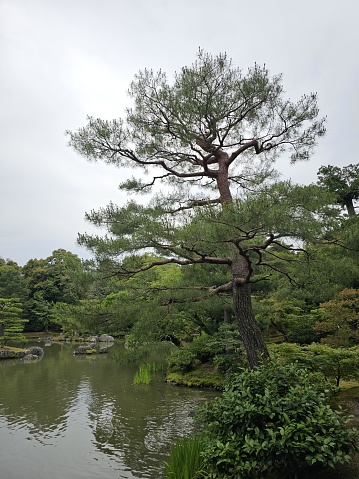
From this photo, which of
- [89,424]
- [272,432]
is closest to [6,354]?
[89,424]

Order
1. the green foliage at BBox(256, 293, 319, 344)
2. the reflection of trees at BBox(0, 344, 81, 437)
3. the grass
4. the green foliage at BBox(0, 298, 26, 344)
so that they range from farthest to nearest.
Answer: the green foliage at BBox(0, 298, 26, 344)
the green foliage at BBox(256, 293, 319, 344)
the grass
the reflection of trees at BBox(0, 344, 81, 437)

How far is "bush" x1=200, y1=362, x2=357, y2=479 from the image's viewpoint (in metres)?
2.61

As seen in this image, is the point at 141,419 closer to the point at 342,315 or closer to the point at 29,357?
the point at 342,315

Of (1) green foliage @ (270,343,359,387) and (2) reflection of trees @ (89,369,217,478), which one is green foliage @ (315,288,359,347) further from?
(2) reflection of trees @ (89,369,217,478)

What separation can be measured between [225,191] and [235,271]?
58.4 inches

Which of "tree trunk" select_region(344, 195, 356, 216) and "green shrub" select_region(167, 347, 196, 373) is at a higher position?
"tree trunk" select_region(344, 195, 356, 216)

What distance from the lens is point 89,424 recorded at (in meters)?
6.38

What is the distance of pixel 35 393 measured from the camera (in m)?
8.89

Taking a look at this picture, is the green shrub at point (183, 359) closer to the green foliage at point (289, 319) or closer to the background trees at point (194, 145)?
the green foliage at point (289, 319)

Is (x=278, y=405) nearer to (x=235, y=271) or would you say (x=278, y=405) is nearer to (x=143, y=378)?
(x=235, y=271)

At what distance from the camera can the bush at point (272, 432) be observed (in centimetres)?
261

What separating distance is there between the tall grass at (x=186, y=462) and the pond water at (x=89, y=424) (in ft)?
3.35

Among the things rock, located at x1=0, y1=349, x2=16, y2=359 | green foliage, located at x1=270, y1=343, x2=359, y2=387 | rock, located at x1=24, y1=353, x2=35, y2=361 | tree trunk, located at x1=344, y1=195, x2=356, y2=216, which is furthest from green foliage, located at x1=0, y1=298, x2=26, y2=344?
tree trunk, located at x1=344, y1=195, x2=356, y2=216

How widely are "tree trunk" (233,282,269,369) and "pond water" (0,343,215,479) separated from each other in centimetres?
191
